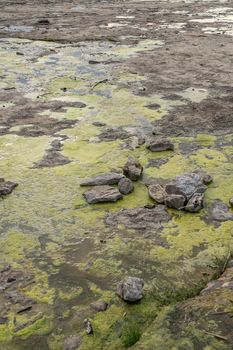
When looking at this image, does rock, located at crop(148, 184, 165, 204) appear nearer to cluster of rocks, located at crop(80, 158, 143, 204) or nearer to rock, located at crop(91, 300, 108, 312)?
cluster of rocks, located at crop(80, 158, 143, 204)

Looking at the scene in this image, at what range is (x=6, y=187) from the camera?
16.2 ft

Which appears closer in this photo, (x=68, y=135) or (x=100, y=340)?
(x=100, y=340)

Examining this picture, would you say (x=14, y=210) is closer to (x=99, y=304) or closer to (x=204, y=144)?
(x=99, y=304)

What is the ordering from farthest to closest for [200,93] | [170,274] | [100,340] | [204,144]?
[200,93], [204,144], [170,274], [100,340]

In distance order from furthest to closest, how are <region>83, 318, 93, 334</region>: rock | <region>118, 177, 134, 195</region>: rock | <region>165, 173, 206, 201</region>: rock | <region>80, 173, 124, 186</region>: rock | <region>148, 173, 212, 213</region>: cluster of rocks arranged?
<region>80, 173, 124, 186</region>: rock → <region>118, 177, 134, 195</region>: rock → <region>165, 173, 206, 201</region>: rock → <region>148, 173, 212, 213</region>: cluster of rocks → <region>83, 318, 93, 334</region>: rock

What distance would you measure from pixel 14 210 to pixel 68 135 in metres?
2.08

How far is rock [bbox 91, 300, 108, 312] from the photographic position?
329cm

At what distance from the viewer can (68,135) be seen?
21.1 feet

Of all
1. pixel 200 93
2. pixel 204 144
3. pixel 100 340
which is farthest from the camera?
pixel 200 93

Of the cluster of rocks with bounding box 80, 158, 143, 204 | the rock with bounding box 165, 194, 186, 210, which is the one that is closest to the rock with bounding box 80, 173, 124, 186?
the cluster of rocks with bounding box 80, 158, 143, 204

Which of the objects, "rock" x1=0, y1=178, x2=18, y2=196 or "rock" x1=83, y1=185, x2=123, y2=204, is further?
"rock" x1=0, y1=178, x2=18, y2=196

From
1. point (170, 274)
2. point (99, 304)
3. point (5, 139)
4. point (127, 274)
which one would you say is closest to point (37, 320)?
point (99, 304)

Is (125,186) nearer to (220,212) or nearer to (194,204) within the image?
(194,204)

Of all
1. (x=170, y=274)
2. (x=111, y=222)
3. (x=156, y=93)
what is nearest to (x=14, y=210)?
(x=111, y=222)
